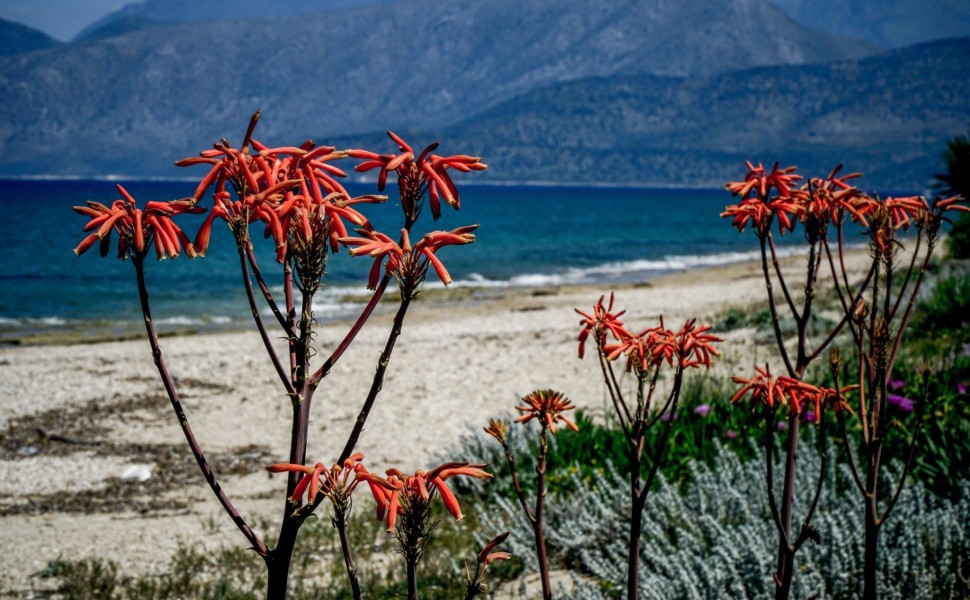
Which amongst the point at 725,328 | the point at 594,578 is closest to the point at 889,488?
the point at 594,578

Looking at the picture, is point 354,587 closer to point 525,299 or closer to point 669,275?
point 525,299

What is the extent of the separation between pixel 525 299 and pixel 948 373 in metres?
21.4

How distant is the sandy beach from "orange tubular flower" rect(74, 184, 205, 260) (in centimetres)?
526

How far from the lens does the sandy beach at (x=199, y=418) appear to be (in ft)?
25.6

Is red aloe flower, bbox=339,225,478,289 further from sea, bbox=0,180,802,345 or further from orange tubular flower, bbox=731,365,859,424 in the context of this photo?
sea, bbox=0,180,802,345

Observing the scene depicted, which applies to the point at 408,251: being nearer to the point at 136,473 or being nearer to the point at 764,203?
the point at 764,203

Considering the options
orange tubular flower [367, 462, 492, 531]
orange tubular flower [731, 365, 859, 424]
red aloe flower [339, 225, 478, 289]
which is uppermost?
red aloe flower [339, 225, 478, 289]

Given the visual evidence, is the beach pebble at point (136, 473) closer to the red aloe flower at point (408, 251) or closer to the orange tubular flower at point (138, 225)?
the orange tubular flower at point (138, 225)

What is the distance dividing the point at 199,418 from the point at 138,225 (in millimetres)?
11163

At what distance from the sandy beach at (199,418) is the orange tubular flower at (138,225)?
5.26 meters

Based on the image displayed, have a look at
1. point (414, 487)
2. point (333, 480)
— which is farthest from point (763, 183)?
point (333, 480)

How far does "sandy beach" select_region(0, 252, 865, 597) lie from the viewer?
25.6 feet

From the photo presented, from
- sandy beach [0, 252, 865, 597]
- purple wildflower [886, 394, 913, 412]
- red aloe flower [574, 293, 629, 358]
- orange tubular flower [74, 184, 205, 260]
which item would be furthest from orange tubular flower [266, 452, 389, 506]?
sandy beach [0, 252, 865, 597]

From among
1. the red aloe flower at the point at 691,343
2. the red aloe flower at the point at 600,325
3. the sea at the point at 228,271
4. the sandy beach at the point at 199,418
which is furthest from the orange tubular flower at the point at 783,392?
the sea at the point at 228,271
